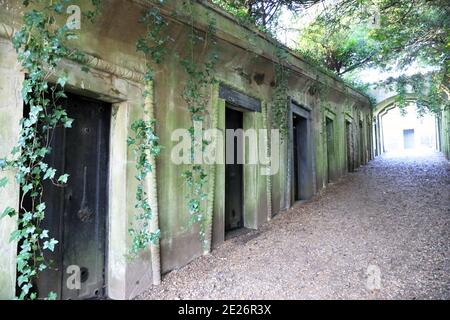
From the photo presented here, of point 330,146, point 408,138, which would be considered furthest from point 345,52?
point 408,138

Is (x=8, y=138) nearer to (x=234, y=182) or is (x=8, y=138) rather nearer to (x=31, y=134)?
(x=31, y=134)

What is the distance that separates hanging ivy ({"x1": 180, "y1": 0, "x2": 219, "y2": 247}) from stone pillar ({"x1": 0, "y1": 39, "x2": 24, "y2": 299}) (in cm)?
183

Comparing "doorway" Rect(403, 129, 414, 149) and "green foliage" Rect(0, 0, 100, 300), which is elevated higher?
"doorway" Rect(403, 129, 414, 149)

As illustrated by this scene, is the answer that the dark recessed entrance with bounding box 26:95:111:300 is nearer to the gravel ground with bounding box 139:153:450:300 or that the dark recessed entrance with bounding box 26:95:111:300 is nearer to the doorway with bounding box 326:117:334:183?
the gravel ground with bounding box 139:153:450:300

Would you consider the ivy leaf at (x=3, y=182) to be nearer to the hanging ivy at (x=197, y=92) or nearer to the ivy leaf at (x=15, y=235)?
the ivy leaf at (x=15, y=235)

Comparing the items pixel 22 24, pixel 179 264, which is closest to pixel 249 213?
pixel 179 264

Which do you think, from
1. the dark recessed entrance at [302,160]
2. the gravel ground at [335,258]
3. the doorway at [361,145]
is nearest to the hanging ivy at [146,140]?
the gravel ground at [335,258]

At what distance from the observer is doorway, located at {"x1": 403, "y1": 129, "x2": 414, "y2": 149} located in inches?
1190

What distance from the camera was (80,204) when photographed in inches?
126

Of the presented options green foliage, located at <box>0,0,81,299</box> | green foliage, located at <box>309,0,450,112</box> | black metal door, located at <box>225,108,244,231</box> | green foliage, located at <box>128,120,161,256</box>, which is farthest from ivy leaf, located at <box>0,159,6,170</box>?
green foliage, located at <box>309,0,450,112</box>

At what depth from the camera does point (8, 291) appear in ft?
7.86

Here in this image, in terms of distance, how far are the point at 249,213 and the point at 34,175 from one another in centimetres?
372

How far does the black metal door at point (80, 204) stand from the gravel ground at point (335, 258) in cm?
72
